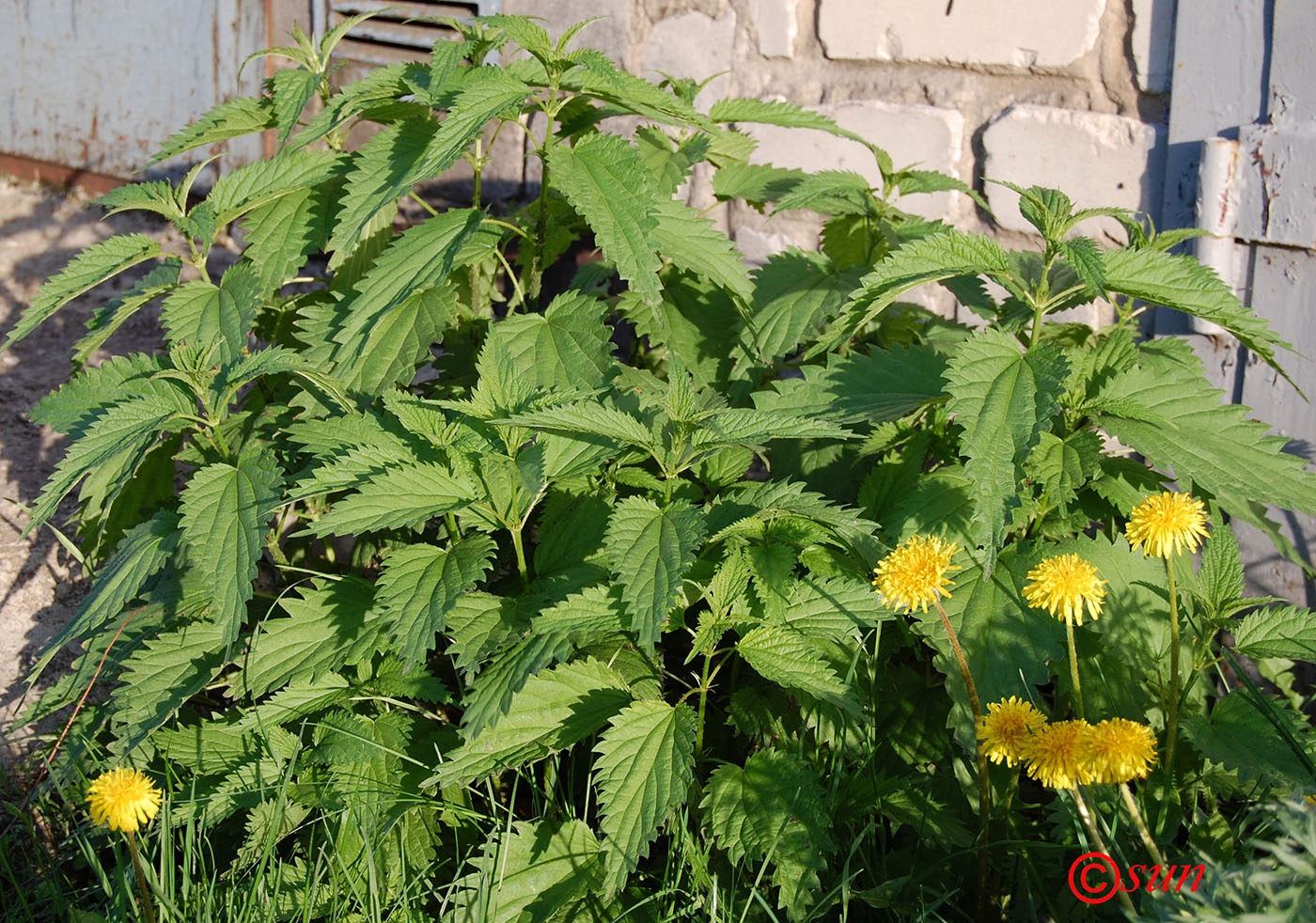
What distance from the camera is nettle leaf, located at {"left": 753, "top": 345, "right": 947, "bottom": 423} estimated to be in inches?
78.0

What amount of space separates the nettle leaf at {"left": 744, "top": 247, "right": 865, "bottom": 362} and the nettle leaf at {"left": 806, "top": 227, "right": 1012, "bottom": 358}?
11.2 inches

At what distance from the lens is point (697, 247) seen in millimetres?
2160

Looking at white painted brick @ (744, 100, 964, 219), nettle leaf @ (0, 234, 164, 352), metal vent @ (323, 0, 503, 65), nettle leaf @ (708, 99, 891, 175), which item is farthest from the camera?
metal vent @ (323, 0, 503, 65)

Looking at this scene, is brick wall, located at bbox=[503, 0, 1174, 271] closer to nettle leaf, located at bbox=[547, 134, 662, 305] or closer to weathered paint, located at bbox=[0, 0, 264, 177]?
nettle leaf, located at bbox=[547, 134, 662, 305]

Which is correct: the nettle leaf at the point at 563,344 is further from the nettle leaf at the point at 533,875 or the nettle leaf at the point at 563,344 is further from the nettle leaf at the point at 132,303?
the nettle leaf at the point at 533,875

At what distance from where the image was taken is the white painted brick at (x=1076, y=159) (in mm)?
2631

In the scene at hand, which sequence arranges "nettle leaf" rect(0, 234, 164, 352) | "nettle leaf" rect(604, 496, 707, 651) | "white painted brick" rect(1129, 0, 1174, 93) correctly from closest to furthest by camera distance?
"nettle leaf" rect(604, 496, 707, 651) < "nettle leaf" rect(0, 234, 164, 352) < "white painted brick" rect(1129, 0, 1174, 93)

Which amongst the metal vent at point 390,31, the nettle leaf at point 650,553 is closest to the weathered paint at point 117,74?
the metal vent at point 390,31

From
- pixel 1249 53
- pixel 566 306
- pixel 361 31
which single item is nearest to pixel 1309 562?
pixel 1249 53

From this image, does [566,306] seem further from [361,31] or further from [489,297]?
[361,31]

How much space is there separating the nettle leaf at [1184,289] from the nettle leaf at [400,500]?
45.5 inches

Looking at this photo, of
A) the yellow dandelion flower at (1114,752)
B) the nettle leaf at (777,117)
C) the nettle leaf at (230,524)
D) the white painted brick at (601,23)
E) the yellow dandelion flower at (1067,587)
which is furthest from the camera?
the white painted brick at (601,23)

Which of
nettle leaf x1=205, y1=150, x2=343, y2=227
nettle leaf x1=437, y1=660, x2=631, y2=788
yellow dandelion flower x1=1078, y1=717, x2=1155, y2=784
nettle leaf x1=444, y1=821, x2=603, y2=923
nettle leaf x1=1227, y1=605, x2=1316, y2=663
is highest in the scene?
nettle leaf x1=205, y1=150, x2=343, y2=227

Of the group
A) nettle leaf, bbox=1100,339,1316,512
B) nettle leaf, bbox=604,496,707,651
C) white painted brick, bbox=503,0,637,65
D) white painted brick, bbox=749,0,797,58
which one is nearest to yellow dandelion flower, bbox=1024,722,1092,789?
nettle leaf, bbox=604,496,707,651
